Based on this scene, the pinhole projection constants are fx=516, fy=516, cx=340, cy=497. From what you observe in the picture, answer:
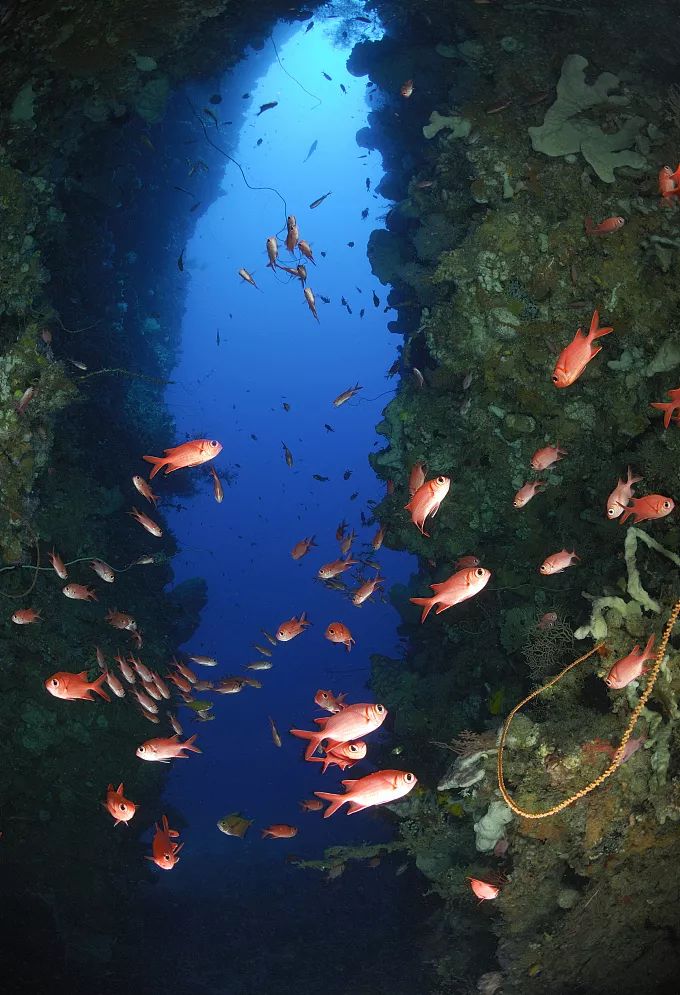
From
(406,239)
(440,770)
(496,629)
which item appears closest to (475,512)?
(496,629)

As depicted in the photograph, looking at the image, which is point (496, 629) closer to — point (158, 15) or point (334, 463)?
point (158, 15)

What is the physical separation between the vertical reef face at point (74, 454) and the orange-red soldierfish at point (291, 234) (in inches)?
119

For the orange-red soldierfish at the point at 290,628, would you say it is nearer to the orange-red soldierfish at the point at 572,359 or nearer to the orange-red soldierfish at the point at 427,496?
the orange-red soldierfish at the point at 427,496

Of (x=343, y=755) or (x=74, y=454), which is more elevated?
(x=343, y=755)

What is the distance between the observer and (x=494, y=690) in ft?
24.5

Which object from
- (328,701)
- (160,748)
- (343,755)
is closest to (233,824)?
(160,748)

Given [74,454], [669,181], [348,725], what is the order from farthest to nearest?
[74,454], [669,181], [348,725]

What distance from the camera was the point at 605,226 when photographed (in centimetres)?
579

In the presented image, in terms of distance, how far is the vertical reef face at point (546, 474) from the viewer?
4988 mm

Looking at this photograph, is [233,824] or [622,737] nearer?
[622,737]

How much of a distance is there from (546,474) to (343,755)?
180 inches

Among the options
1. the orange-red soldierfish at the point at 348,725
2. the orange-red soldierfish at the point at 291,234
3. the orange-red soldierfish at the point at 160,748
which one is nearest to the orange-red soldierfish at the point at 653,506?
the orange-red soldierfish at the point at 348,725

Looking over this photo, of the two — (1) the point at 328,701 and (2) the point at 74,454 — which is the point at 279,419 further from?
(1) the point at 328,701

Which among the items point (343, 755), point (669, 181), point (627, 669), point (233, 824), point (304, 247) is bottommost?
point (233, 824)
